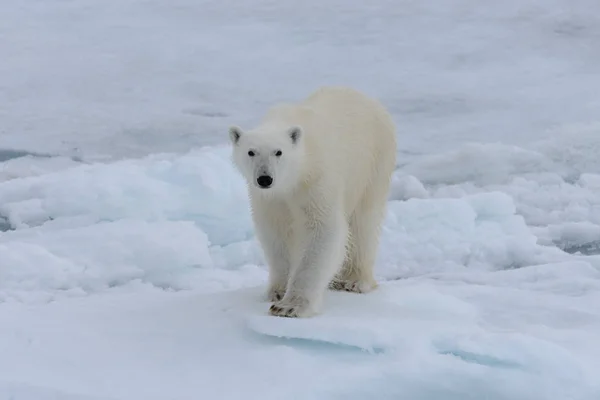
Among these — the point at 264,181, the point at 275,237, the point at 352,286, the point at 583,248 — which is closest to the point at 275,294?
the point at 275,237

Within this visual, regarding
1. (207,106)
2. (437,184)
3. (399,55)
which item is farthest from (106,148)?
(399,55)

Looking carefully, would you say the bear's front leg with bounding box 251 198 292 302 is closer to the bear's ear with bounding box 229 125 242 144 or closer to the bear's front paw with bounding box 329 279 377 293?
the bear's ear with bounding box 229 125 242 144

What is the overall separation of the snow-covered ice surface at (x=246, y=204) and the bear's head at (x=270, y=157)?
1.73 ft

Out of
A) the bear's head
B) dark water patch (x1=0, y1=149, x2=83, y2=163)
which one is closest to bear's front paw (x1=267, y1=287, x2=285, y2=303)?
the bear's head

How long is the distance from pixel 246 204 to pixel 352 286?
94.4 inches

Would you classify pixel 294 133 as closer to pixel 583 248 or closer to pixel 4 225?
pixel 4 225

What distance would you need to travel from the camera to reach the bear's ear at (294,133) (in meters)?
3.41

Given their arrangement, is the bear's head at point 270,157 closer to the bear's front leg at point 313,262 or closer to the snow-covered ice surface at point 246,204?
the bear's front leg at point 313,262

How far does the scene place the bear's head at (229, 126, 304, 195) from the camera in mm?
3291

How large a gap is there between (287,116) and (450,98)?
24.3 feet

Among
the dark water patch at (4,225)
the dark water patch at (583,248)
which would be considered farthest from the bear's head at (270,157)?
the dark water patch at (583,248)

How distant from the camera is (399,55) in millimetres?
12344

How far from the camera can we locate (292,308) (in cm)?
344

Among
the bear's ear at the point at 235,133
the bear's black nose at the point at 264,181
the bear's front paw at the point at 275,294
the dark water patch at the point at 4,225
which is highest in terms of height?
the bear's ear at the point at 235,133
